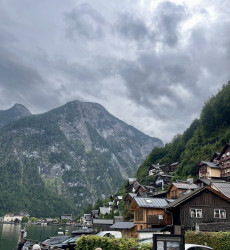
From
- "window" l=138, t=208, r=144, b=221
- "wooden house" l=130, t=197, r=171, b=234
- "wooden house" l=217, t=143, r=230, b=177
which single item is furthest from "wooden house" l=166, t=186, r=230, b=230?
"wooden house" l=217, t=143, r=230, b=177

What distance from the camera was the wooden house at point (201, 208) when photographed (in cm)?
3931

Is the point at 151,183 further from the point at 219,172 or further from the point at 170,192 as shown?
the point at 170,192

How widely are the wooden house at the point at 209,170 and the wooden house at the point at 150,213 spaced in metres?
32.6

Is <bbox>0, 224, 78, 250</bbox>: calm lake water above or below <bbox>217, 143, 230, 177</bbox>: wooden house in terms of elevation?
below

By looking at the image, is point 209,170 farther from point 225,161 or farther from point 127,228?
point 127,228

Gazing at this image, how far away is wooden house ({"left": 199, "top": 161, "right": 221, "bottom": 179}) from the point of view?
7681cm

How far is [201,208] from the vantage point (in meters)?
39.8

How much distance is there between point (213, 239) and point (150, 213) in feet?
72.2

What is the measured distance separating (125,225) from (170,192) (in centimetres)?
1793

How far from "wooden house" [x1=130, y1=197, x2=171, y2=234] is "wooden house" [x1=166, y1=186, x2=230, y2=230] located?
3.72 m

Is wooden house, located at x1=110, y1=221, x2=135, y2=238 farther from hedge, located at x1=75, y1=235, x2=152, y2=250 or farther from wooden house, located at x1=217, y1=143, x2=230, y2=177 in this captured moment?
wooden house, located at x1=217, y1=143, x2=230, y2=177

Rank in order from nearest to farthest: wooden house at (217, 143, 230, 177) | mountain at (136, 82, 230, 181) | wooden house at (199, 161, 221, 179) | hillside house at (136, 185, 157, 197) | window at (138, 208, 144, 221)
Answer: window at (138, 208, 144, 221) < wooden house at (217, 143, 230, 177) < wooden house at (199, 161, 221, 179) < hillside house at (136, 185, 157, 197) < mountain at (136, 82, 230, 181)

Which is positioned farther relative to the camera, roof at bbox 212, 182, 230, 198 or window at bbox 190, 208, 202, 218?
roof at bbox 212, 182, 230, 198

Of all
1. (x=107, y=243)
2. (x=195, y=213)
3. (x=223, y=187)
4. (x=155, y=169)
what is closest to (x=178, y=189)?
(x=223, y=187)
